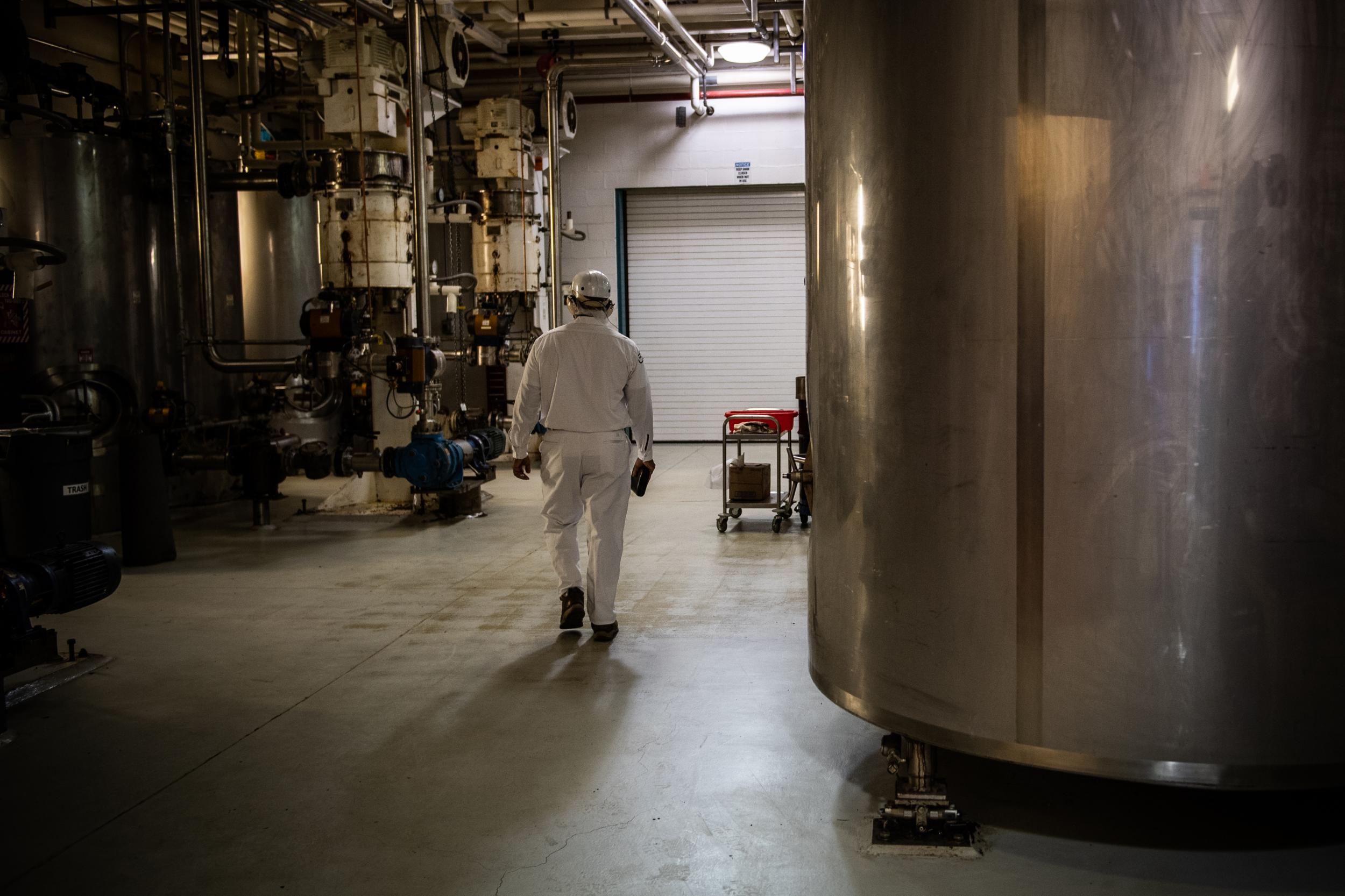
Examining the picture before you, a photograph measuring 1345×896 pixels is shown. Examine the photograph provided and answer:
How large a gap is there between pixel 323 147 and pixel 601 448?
4422mm

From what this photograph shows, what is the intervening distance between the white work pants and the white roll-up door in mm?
8100

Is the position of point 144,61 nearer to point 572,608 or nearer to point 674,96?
point 674,96

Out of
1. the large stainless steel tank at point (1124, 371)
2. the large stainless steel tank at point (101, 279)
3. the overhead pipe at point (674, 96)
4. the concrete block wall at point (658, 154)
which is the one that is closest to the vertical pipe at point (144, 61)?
the large stainless steel tank at point (101, 279)

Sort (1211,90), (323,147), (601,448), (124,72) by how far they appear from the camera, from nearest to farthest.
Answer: (1211,90) < (601,448) < (323,147) < (124,72)

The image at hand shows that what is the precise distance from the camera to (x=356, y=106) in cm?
750

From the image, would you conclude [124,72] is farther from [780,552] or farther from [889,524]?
[889,524]

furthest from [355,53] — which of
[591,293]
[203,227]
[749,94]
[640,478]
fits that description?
[749,94]

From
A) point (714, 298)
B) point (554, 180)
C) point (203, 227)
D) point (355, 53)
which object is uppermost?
point (355, 53)

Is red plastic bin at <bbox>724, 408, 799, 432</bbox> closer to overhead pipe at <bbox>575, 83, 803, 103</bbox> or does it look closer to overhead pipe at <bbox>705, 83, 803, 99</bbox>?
overhead pipe at <bbox>575, 83, 803, 103</bbox>

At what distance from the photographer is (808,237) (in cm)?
297

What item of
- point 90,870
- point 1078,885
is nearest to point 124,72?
point 90,870

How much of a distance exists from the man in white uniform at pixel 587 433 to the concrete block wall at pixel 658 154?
798cm

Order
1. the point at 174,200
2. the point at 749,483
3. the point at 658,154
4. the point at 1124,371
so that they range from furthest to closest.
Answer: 1. the point at 658,154
2. the point at 174,200
3. the point at 749,483
4. the point at 1124,371

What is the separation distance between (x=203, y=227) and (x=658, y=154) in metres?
5.94
